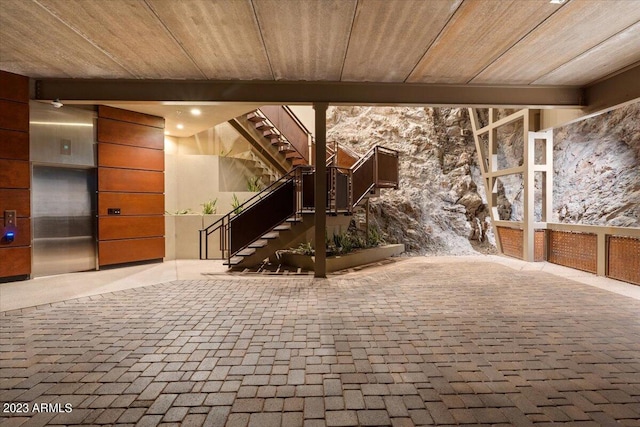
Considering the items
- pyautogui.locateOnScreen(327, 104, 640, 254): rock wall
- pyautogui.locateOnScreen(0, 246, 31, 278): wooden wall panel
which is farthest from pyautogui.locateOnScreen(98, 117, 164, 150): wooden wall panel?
Answer: pyautogui.locateOnScreen(327, 104, 640, 254): rock wall

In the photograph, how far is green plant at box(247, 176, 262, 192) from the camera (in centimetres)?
1087

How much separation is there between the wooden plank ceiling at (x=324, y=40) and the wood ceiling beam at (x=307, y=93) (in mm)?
184

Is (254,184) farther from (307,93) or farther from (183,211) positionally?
(307,93)

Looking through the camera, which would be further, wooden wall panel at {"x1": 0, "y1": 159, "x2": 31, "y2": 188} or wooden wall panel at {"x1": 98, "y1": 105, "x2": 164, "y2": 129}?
wooden wall panel at {"x1": 98, "y1": 105, "x2": 164, "y2": 129}

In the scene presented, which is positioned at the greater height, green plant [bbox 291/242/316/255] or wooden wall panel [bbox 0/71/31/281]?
wooden wall panel [bbox 0/71/31/281]

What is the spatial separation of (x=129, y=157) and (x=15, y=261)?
3147 millimetres

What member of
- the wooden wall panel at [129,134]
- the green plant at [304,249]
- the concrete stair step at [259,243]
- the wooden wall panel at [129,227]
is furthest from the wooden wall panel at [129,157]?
the green plant at [304,249]

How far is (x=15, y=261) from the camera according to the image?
5891 millimetres

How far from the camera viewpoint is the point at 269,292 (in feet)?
17.4

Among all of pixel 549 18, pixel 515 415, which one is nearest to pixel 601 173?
pixel 549 18

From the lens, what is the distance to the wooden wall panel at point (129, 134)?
728 cm

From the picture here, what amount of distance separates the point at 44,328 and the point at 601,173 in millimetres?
14778

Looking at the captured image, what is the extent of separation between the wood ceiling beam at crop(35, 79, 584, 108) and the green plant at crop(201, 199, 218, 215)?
4.36 meters

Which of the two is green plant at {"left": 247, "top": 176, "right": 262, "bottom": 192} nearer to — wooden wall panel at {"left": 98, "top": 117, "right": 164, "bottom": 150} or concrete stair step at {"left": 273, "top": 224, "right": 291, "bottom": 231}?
wooden wall panel at {"left": 98, "top": 117, "right": 164, "bottom": 150}
